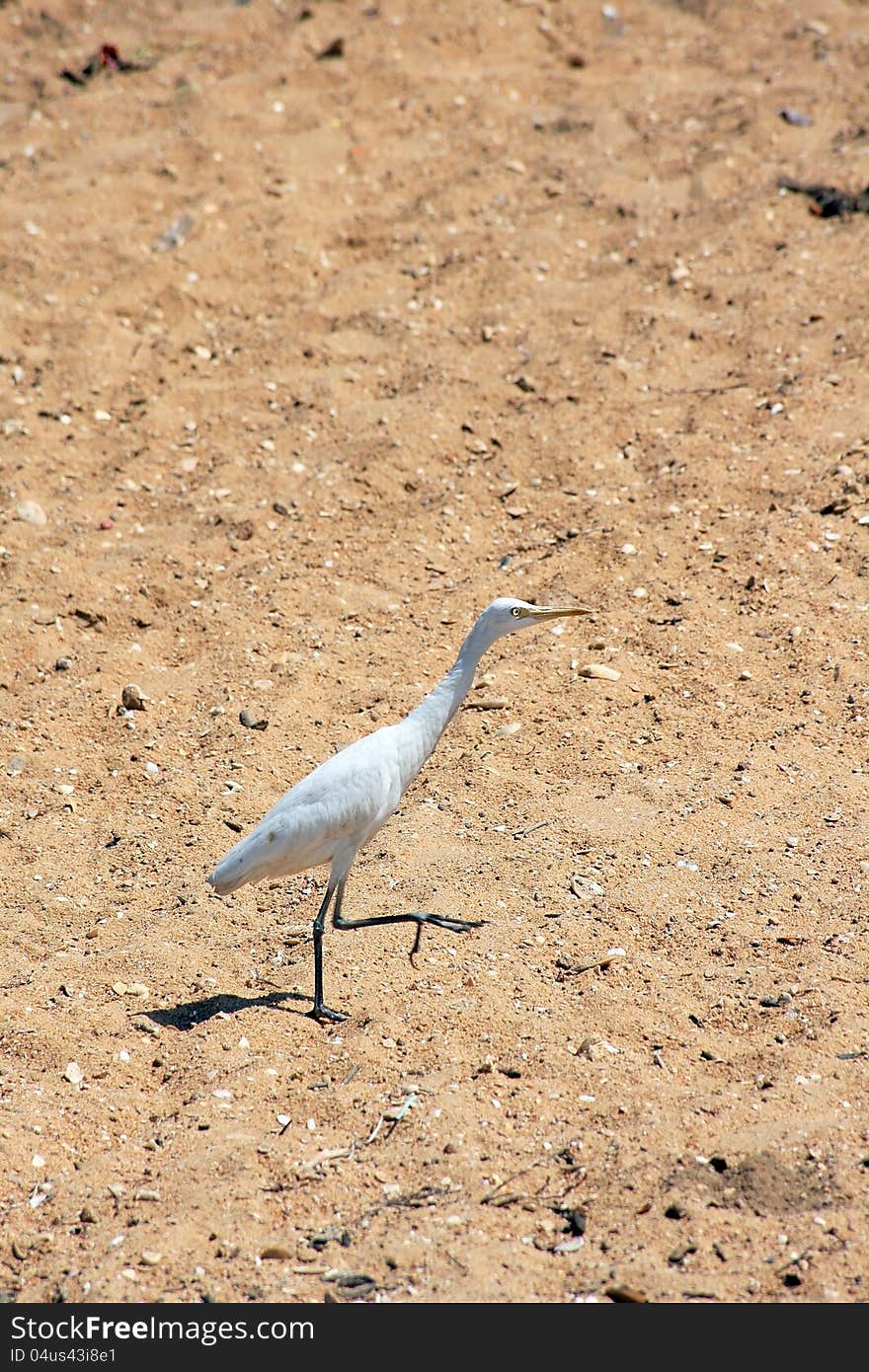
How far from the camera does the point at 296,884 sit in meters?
5.66

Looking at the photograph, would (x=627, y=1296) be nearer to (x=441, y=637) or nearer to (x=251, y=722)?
(x=251, y=722)

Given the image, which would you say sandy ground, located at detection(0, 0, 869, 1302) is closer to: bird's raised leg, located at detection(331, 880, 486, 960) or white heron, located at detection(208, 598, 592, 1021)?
bird's raised leg, located at detection(331, 880, 486, 960)

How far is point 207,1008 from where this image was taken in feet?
15.5

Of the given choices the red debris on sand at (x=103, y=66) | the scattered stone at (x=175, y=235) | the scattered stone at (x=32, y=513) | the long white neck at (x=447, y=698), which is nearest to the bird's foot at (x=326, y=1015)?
the long white neck at (x=447, y=698)

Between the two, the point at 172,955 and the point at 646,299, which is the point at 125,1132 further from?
the point at 646,299

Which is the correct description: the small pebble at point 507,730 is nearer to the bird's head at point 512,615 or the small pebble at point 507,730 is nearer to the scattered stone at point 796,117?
the bird's head at point 512,615

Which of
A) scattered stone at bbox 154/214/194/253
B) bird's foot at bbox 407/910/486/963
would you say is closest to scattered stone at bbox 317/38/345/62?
scattered stone at bbox 154/214/194/253

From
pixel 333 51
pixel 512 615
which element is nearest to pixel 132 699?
pixel 512 615

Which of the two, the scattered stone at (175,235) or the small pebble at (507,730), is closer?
the small pebble at (507,730)

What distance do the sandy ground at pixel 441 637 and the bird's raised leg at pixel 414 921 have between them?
0.25 feet

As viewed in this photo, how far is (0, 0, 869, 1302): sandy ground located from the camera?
3865 millimetres

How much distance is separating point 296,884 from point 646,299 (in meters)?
4.56

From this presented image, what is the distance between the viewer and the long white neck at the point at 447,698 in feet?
16.8
